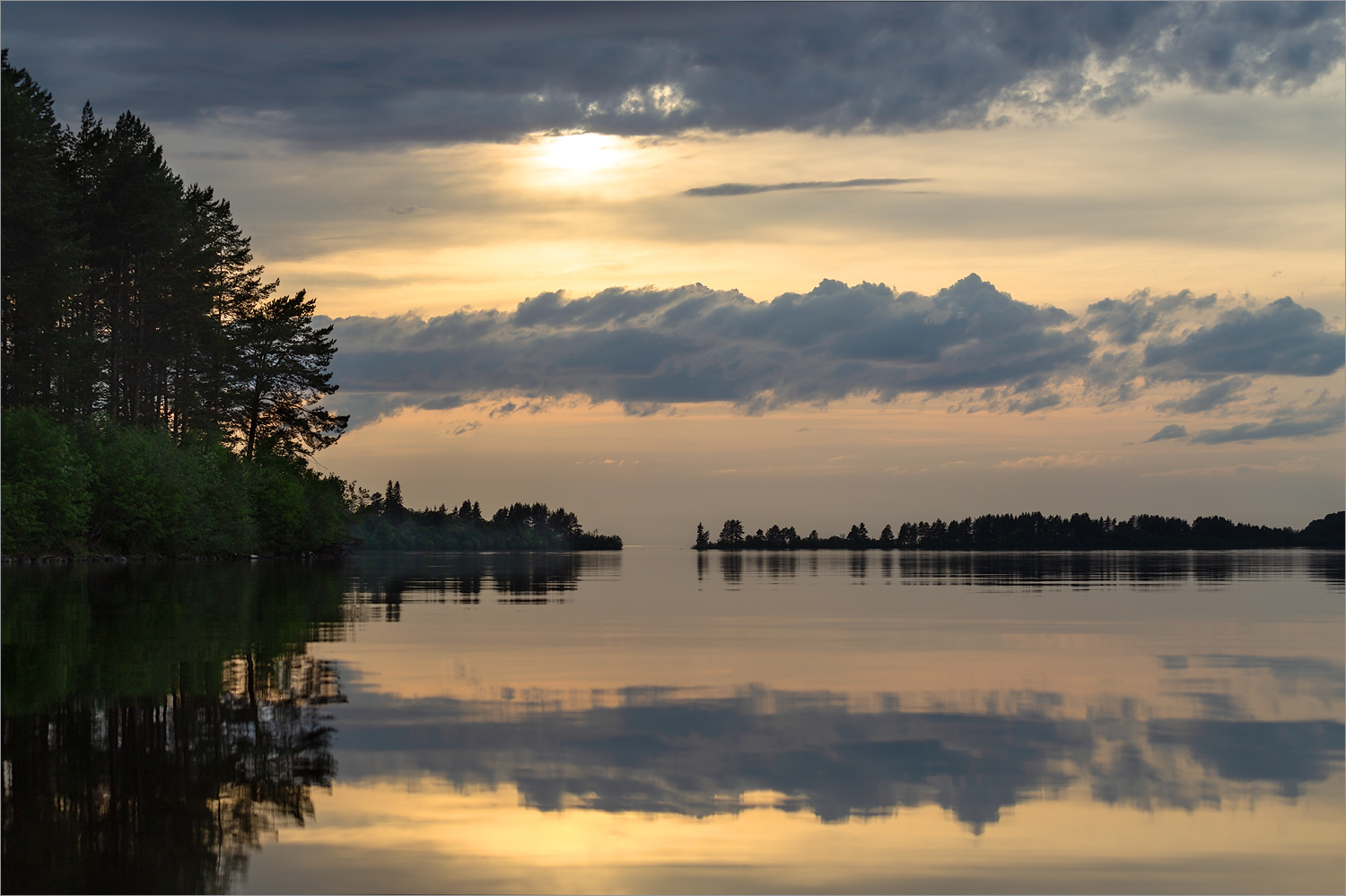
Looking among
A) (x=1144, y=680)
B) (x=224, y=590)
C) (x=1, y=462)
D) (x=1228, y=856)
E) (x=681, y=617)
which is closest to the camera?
A: (x=1228, y=856)

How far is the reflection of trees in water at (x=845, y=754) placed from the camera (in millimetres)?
8617

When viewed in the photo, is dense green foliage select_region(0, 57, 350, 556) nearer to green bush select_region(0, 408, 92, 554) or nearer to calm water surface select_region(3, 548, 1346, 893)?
green bush select_region(0, 408, 92, 554)

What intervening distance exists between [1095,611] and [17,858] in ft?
80.4

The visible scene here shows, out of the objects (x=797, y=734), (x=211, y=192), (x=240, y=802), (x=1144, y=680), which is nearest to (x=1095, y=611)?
(x=1144, y=680)

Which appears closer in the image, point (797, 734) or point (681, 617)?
point (797, 734)

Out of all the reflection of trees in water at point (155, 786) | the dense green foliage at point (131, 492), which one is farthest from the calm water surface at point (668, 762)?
the dense green foliage at point (131, 492)

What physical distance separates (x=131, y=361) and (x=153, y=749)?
66983 millimetres

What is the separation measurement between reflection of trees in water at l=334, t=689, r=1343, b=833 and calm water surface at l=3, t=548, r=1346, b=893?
1.7 inches

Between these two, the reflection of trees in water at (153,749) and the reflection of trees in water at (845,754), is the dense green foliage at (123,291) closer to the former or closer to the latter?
the reflection of trees in water at (153,749)

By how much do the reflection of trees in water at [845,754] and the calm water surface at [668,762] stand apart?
0.04 m

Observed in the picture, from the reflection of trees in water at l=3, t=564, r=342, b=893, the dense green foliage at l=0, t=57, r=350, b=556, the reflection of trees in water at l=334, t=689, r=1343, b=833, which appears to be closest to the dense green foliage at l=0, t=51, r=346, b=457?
the dense green foliage at l=0, t=57, r=350, b=556

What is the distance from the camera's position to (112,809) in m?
7.91

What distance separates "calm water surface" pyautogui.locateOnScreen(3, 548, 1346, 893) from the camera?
701cm

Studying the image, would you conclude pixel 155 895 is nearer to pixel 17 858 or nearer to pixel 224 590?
pixel 17 858
